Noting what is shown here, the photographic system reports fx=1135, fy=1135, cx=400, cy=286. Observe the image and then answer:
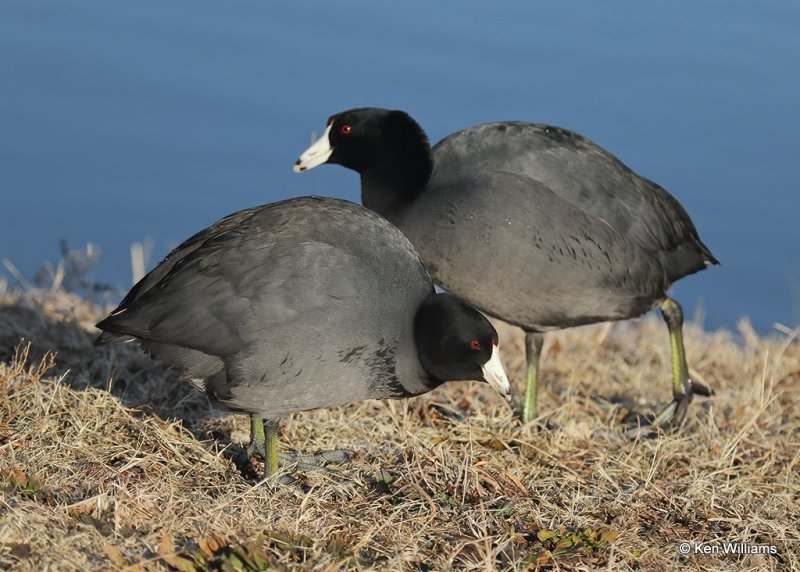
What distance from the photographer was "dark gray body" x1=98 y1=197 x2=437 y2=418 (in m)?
3.81

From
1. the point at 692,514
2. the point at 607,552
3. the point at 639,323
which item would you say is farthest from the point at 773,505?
the point at 639,323

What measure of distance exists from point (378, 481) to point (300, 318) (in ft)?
2.13

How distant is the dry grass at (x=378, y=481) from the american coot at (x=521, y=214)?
53cm

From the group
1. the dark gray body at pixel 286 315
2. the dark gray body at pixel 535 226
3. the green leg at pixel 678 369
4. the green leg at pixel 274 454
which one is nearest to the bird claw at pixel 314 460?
the green leg at pixel 274 454

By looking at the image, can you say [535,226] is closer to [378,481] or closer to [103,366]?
[378,481]

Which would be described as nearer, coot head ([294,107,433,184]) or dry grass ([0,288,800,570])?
dry grass ([0,288,800,570])

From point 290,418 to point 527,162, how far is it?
1.54 meters

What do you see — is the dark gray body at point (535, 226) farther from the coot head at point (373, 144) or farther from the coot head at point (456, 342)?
the coot head at point (456, 342)

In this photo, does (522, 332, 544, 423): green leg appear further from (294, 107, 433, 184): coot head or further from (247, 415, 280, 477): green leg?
(247, 415, 280, 477): green leg

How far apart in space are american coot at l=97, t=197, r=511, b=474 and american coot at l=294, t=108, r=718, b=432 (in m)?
0.80

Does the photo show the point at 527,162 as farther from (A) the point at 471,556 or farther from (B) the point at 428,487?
(A) the point at 471,556

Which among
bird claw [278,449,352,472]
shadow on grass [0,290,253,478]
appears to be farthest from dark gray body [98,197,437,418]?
shadow on grass [0,290,253,478]

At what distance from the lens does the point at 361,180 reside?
17.5 feet

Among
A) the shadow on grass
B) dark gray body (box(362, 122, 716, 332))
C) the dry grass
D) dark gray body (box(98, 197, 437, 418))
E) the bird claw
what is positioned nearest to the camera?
the dry grass
